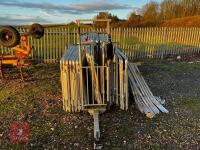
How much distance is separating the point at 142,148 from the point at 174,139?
76 cm

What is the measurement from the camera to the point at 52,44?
1408 cm

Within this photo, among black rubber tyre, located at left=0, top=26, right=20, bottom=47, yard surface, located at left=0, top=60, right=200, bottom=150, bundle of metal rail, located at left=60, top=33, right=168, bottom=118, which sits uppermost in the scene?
black rubber tyre, located at left=0, top=26, right=20, bottom=47

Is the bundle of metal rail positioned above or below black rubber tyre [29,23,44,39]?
below

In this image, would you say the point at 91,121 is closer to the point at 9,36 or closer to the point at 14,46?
the point at 14,46

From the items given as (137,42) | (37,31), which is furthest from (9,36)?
(137,42)

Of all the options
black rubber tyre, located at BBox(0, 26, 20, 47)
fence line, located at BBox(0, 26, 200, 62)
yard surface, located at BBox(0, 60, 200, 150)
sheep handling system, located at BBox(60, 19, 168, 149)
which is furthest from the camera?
fence line, located at BBox(0, 26, 200, 62)

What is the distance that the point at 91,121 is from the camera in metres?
6.20

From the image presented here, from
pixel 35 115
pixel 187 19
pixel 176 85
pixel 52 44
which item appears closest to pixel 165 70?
pixel 176 85

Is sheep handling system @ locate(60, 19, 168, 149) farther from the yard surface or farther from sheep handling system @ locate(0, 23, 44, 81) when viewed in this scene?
sheep handling system @ locate(0, 23, 44, 81)

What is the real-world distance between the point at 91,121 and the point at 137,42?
9.61m

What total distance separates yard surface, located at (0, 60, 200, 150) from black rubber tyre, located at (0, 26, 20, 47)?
125 centimetres

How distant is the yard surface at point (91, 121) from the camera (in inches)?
211

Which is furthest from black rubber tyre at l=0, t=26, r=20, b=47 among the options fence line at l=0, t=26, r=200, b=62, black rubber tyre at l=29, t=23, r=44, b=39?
fence line at l=0, t=26, r=200, b=62

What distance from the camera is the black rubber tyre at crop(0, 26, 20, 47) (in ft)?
29.8
